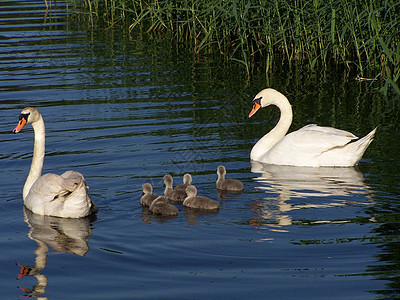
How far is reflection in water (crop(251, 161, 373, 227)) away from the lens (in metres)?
7.70

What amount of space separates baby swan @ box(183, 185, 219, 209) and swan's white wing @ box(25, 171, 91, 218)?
41.4 inches

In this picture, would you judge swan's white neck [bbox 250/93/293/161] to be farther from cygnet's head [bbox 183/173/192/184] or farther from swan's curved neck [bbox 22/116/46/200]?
swan's curved neck [bbox 22/116/46/200]

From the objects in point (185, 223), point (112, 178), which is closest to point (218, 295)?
point (185, 223)

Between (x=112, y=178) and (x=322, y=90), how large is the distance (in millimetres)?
6143

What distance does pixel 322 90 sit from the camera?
1401 centimetres

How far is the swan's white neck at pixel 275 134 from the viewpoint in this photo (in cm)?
1044

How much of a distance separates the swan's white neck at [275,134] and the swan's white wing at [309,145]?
0.24 meters

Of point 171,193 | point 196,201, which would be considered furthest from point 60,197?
point 196,201

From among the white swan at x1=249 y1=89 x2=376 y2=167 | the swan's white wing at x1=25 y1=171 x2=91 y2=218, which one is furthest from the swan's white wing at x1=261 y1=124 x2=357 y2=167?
the swan's white wing at x1=25 y1=171 x2=91 y2=218

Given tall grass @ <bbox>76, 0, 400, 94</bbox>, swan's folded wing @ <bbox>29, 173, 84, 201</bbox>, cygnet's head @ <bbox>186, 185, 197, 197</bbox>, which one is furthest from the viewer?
tall grass @ <bbox>76, 0, 400, 94</bbox>

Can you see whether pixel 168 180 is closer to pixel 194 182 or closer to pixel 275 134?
pixel 194 182

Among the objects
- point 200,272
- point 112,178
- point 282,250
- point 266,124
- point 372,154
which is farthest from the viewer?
point 266,124

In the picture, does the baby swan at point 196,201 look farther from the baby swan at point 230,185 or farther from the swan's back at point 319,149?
the swan's back at point 319,149

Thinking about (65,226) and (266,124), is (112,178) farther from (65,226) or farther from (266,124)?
(266,124)
